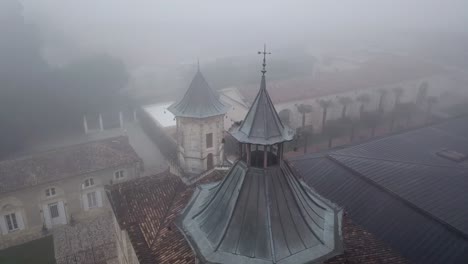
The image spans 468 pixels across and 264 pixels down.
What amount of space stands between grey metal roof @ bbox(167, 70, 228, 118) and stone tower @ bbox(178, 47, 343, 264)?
33.7 feet

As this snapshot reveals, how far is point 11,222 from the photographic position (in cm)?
2202

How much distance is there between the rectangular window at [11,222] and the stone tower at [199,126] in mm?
10227

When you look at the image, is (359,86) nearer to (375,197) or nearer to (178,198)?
(375,197)

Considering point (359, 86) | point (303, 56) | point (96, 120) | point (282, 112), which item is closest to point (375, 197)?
point (282, 112)

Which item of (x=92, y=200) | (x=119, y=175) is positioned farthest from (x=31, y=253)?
(x=119, y=175)

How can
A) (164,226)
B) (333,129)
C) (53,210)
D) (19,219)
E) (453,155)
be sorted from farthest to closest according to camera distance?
1. (333,129)
2. (53,210)
3. (19,219)
4. (453,155)
5. (164,226)

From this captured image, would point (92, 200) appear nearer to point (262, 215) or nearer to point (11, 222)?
point (11, 222)

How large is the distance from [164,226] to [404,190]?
387 inches

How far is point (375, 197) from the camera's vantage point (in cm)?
1603

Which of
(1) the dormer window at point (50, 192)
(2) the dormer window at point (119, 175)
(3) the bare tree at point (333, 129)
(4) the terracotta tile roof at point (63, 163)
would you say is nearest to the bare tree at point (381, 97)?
(3) the bare tree at point (333, 129)

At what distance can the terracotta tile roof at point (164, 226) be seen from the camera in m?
10.0

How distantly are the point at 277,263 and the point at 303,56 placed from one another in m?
55.5

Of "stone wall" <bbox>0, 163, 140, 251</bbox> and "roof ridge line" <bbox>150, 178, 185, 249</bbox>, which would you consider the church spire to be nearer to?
"roof ridge line" <bbox>150, 178, 185, 249</bbox>

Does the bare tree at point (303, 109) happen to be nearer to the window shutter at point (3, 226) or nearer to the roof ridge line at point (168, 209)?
the roof ridge line at point (168, 209)
